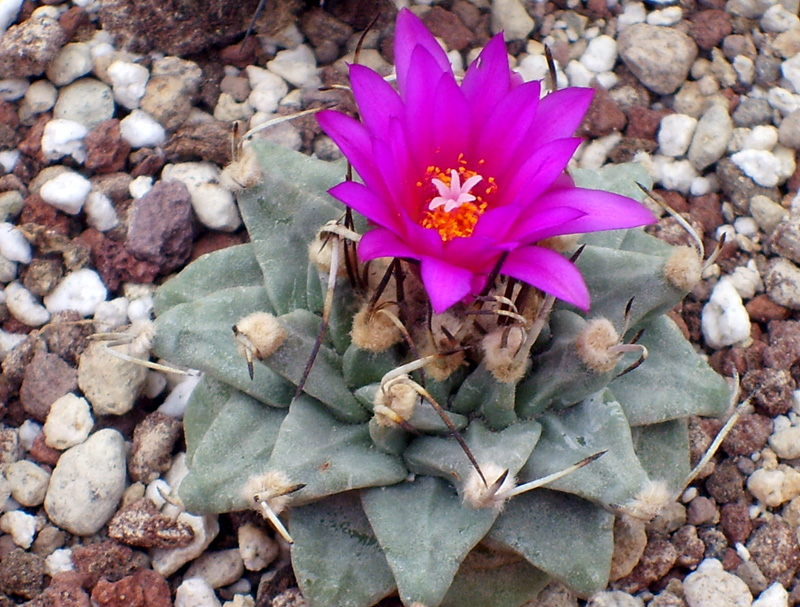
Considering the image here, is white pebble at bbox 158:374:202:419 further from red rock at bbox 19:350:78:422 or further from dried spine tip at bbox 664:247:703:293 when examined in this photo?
dried spine tip at bbox 664:247:703:293

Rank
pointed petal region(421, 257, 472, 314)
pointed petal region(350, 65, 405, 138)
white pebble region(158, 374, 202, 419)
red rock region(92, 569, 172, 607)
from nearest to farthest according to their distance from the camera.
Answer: pointed petal region(421, 257, 472, 314), pointed petal region(350, 65, 405, 138), red rock region(92, 569, 172, 607), white pebble region(158, 374, 202, 419)

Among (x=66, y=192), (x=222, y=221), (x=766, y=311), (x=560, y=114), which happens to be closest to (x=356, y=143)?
(x=560, y=114)

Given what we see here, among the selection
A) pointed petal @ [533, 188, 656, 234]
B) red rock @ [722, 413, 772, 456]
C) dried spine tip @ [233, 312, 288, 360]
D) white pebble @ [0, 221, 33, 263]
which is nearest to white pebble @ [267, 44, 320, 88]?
white pebble @ [0, 221, 33, 263]

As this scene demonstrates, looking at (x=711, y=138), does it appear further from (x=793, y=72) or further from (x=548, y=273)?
(x=548, y=273)

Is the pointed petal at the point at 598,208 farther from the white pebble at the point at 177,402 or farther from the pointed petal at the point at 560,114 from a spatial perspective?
the white pebble at the point at 177,402

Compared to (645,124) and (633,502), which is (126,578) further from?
(645,124)

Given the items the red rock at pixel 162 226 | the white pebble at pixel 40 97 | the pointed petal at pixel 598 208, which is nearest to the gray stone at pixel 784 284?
the pointed petal at pixel 598 208

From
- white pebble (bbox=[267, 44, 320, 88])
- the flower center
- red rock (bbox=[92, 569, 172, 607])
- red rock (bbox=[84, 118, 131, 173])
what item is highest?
the flower center
